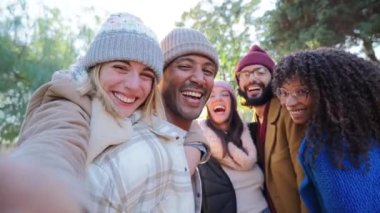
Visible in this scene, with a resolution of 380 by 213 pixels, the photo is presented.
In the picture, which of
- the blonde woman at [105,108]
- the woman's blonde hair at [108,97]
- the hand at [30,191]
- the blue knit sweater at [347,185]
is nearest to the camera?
the hand at [30,191]

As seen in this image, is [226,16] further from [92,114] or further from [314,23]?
[92,114]

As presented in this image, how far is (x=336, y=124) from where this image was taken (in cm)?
199

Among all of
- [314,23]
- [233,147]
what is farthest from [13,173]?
[314,23]

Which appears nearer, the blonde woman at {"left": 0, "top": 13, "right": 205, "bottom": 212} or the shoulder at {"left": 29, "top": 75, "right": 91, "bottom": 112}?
the blonde woman at {"left": 0, "top": 13, "right": 205, "bottom": 212}

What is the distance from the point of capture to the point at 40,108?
1386 millimetres

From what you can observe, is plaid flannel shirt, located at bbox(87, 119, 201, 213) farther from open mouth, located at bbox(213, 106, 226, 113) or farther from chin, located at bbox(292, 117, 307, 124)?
open mouth, located at bbox(213, 106, 226, 113)

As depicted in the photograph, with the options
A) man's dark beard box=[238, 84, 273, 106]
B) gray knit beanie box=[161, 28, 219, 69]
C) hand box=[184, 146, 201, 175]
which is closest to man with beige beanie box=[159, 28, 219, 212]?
gray knit beanie box=[161, 28, 219, 69]

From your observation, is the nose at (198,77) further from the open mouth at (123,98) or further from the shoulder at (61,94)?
the shoulder at (61,94)

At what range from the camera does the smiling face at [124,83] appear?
162 centimetres

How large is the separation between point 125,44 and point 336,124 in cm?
105

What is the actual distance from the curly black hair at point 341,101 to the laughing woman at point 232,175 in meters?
0.62

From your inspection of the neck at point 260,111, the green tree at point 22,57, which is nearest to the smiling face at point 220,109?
the neck at point 260,111

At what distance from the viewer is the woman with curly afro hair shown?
1870 millimetres

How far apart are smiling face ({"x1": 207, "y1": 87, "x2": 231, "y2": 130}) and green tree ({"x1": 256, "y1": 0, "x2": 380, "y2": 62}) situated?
8.02m
